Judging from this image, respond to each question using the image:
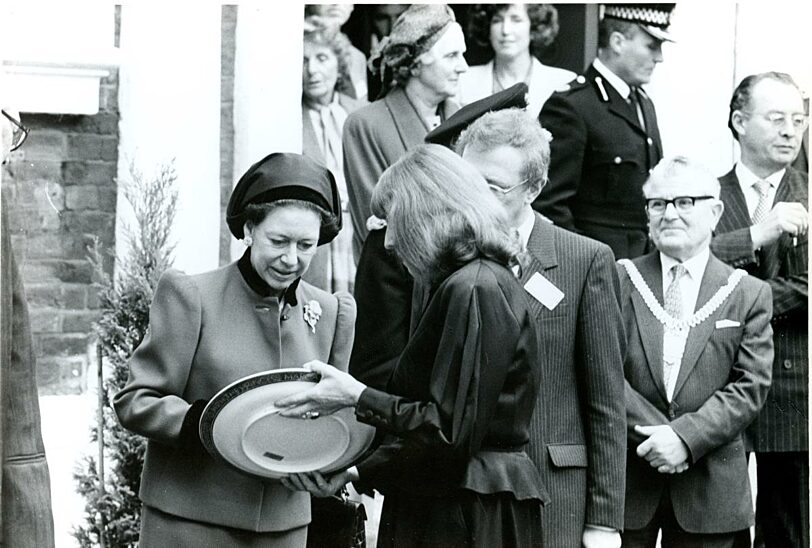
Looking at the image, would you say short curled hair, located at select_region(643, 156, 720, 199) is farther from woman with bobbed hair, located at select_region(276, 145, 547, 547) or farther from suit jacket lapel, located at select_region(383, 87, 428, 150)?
woman with bobbed hair, located at select_region(276, 145, 547, 547)

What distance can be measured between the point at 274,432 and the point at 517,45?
191cm

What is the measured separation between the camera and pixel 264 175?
12.8 ft

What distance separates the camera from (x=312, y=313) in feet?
12.9

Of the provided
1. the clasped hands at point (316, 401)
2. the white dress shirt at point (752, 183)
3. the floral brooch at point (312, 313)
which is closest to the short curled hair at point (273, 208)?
the floral brooch at point (312, 313)

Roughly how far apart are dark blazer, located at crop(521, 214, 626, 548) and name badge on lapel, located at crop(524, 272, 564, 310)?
14 millimetres

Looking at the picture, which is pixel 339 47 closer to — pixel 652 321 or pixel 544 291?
pixel 544 291

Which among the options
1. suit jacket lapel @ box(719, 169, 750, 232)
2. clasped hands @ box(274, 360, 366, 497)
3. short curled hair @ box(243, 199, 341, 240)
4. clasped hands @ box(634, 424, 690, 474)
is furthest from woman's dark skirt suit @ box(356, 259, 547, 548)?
suit jacket lapel @ box(719, 169, 750, 232)

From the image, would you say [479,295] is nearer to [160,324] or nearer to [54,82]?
Result: [160,324]

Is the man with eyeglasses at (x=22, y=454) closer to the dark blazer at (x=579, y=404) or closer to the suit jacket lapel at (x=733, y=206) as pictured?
the dark blazer at (x=579, y=404)

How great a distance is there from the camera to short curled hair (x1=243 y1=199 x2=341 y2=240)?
3.82 meters

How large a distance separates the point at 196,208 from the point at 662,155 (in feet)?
5.89

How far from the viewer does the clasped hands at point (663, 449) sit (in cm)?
432

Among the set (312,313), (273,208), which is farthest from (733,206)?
(273,208)

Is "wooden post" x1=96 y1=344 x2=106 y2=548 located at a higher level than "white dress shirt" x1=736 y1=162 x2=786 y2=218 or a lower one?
lower
